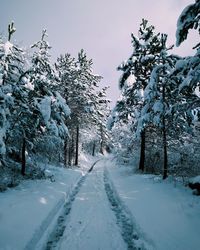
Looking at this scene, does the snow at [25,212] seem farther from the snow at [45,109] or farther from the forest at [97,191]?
the snow at [45,109]

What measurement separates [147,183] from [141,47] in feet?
37.4

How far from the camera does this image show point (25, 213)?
309 inches

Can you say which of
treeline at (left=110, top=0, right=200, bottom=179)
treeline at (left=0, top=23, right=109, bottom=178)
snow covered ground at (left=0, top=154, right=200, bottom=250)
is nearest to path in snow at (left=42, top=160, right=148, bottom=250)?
snow covered ground at (left=0, top=154, right=200, bottom=250)

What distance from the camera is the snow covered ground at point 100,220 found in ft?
19.2

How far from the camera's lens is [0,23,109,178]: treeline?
916 centimetres

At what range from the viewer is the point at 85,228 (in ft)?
23.0

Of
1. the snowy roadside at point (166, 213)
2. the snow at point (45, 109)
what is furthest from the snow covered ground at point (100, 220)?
the snow at point (45, 109)

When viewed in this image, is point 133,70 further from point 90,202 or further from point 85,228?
point 85,228

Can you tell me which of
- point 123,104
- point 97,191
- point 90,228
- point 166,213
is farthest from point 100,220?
point 123,104

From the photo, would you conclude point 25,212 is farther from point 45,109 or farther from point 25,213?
point 45,109

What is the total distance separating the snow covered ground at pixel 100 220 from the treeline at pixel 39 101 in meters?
2.11

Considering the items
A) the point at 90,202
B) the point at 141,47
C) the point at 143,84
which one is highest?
the point at 141,47

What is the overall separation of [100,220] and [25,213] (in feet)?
8.49

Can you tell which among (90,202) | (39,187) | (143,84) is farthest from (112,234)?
(143,84)
